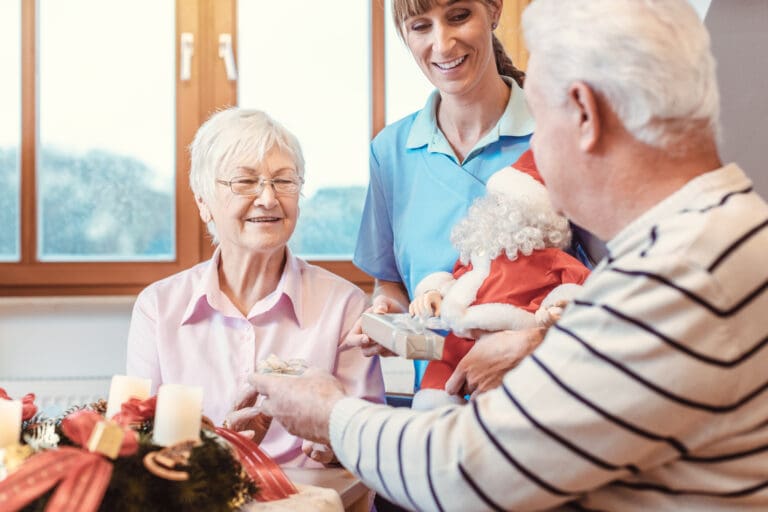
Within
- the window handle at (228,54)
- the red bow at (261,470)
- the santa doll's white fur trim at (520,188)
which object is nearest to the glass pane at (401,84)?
the window handle at (228,54)

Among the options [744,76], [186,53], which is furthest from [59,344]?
[744,76]

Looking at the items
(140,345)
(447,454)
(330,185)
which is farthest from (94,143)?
(447,454)

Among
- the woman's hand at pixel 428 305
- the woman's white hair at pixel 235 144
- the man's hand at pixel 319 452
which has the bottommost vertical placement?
the man's hand at pixel 319 452

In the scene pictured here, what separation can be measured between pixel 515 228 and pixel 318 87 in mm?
1436

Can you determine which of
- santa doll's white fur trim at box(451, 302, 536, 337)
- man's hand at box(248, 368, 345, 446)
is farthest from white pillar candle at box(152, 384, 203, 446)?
santa doll's white fur trim at box(451, 302, 536, 337)

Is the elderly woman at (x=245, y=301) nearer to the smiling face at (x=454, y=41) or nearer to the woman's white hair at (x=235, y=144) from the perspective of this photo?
the woman's white hair at (x=235, y=144)

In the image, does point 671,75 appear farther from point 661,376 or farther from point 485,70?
point 485,70

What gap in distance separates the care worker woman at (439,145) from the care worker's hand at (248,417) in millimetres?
233

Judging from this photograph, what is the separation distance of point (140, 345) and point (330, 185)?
1206 mm

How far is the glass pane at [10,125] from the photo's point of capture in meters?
2.77

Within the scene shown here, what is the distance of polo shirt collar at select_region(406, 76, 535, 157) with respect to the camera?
1.80 metres

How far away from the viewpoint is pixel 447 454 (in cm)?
90

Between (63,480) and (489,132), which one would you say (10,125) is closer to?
(489,132)

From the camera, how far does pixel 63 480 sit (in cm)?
97
